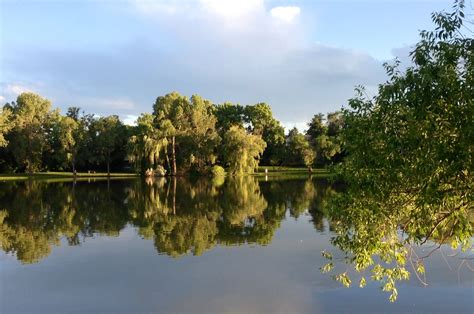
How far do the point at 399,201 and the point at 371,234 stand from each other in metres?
0.72

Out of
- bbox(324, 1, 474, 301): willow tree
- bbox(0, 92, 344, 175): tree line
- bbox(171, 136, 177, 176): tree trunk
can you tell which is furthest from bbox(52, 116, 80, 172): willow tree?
bbox(324, 1, 474, 301): willow tree

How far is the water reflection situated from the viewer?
16.7m

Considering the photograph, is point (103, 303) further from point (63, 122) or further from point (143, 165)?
point (63, 122)

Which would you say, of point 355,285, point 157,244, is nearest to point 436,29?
point 355,285

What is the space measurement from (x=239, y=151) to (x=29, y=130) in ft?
106

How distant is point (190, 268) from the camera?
42.1 feet

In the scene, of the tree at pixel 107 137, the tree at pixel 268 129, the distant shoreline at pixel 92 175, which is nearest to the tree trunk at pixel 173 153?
the distant shoreline at pixel 92 175

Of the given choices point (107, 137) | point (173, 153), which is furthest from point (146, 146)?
point (107, 137)

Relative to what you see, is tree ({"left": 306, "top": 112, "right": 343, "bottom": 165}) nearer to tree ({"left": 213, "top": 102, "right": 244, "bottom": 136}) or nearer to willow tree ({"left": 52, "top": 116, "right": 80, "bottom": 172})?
tree ({"left": 213, "top": 102, "right": 244, "bottom": 136})

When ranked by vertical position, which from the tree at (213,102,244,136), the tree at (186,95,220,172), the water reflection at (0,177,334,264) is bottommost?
the water reflection at (0,177,334,264)

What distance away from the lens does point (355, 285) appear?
10.9 metres

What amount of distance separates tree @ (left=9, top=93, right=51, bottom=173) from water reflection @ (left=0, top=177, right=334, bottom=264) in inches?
1233

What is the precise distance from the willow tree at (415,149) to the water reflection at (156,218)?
29.6ft

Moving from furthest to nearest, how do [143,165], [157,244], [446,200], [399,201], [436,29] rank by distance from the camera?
[143,165] < [157,244] < [399,201] < [446,200] < [436,29]
